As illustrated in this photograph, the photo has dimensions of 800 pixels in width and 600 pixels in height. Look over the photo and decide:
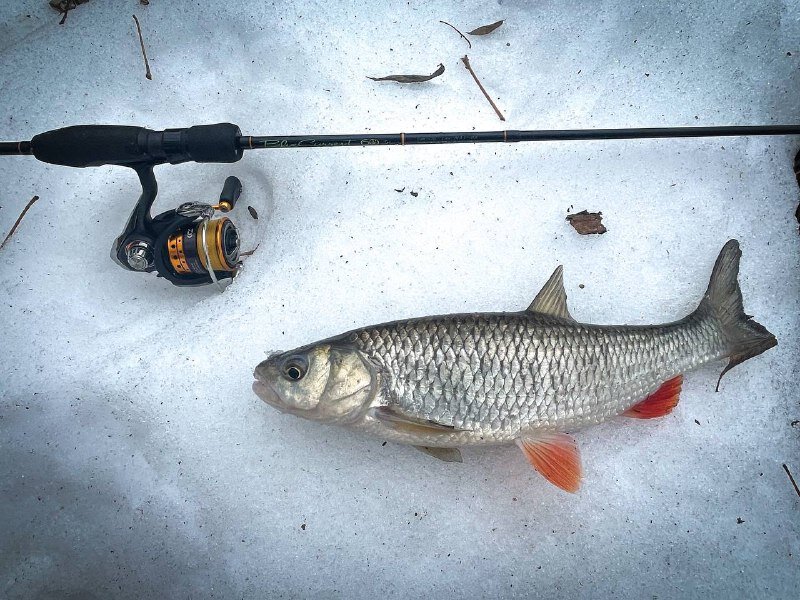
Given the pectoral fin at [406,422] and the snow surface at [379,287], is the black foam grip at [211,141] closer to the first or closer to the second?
the snow surface at [379,287]

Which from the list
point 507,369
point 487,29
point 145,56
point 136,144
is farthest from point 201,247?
point 487,29

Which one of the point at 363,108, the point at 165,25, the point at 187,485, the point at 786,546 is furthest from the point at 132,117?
the point at 786,546

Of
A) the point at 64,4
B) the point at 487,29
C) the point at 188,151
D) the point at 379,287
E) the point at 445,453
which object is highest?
the point at 487,29

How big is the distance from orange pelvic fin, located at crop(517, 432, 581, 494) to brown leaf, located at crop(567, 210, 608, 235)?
3.09 ft

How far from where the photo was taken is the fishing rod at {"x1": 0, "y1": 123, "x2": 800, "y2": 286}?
202 centimetres

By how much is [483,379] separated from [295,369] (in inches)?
27.8

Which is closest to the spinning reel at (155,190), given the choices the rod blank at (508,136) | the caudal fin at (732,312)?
the rod blank at (508,136)

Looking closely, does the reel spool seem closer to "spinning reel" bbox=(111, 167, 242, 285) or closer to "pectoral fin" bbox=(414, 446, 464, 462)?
"spinning reel" bbox=(111, 167, 242, 285)

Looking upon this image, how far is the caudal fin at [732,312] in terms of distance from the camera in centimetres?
210

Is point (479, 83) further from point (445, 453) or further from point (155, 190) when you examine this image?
point (445, 453)

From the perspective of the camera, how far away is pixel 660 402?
210 cm

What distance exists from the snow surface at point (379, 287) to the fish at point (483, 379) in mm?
231

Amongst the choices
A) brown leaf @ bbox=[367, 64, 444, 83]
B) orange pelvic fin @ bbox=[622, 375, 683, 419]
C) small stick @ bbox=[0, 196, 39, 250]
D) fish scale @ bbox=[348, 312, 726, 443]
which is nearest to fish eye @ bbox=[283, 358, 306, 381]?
fish scale @ bbox=[348, 312, 726, 443]

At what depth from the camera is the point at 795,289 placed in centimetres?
228
